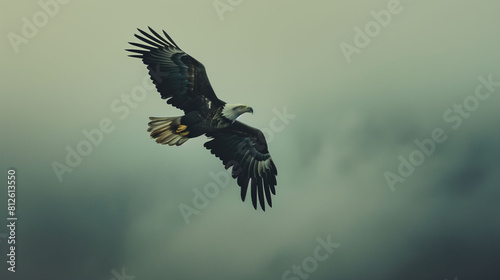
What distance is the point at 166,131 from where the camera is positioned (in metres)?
19.5

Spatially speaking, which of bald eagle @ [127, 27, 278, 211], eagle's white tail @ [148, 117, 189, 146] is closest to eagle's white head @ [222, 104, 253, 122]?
bald eagle @ [127, 27, 278, 211]

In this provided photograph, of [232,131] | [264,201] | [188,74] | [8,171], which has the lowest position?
[264,201]

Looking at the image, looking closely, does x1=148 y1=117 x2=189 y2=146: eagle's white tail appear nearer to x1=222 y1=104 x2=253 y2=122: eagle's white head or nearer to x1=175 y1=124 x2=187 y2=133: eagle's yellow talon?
x1=175 y1=124 x2=187 y2=133: eagle's yellow talon

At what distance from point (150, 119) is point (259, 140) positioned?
2246 millimetres

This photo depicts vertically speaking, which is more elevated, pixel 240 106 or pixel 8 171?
pixel 8 171

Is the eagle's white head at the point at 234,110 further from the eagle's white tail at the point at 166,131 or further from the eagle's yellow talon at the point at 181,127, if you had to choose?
the eagle's white tail at the point at 166,131

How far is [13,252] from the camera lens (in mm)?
20609

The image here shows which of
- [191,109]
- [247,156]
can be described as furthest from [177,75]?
[247,156]

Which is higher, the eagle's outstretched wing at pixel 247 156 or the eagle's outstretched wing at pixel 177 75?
the eagle's outstretched wing at pixel 177 75

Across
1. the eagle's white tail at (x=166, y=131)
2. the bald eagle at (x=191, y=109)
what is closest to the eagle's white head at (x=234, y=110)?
the bald eagle at (x=191, y=109)

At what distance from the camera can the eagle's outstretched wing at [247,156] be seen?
20.1m

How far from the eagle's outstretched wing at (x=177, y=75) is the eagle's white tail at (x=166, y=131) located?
44 centimetres

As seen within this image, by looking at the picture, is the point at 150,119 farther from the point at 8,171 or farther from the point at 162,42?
the point at 8,171

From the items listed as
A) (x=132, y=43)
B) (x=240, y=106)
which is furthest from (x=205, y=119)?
(x=132, y=43)
